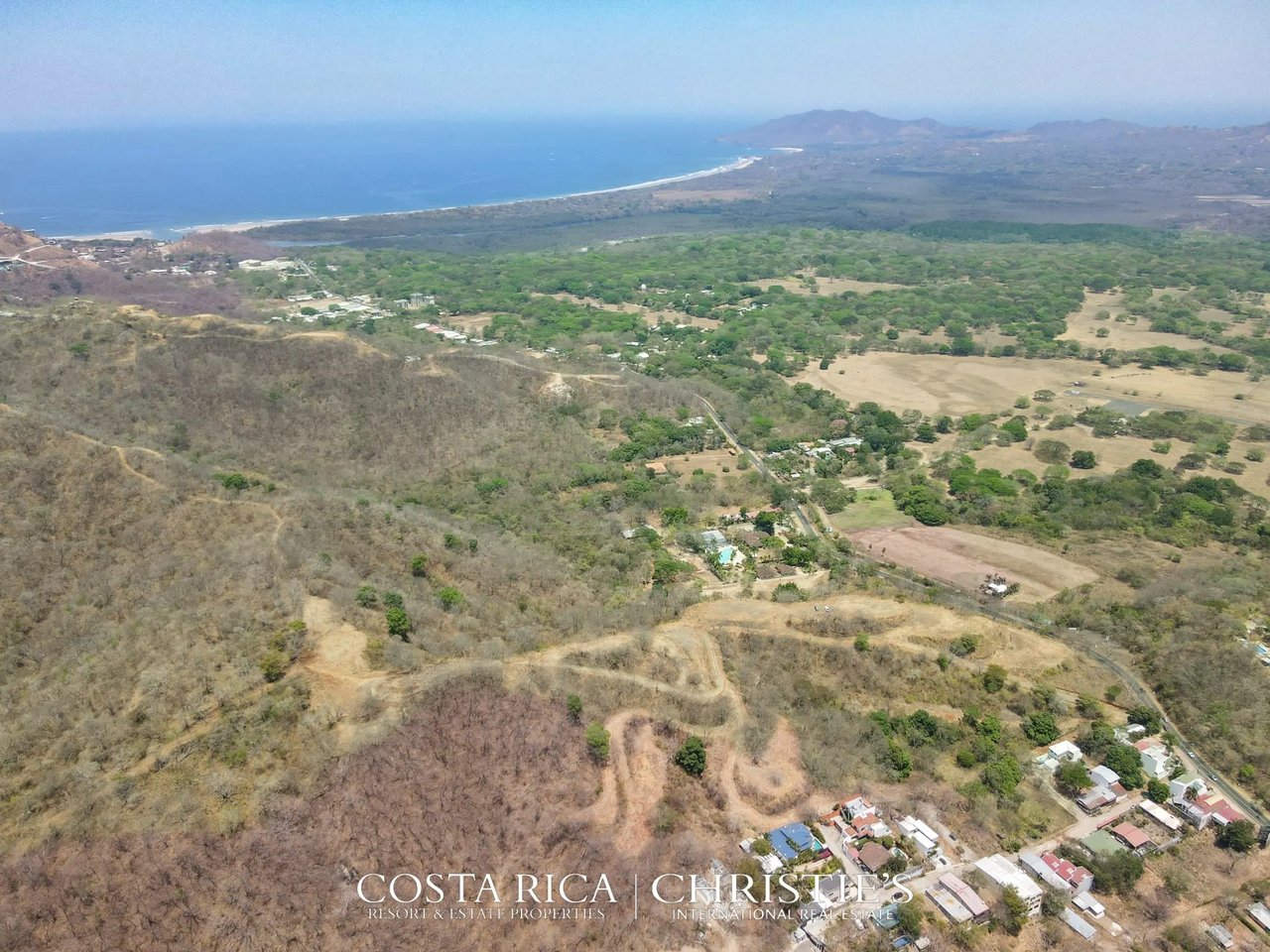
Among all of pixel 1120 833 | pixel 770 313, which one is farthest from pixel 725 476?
pixel 770 313

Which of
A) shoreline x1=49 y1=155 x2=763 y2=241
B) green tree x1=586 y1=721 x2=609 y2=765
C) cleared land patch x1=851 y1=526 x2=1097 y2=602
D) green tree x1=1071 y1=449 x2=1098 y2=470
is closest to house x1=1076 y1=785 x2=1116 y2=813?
cleared land patch x1=851 y1=526 x2=1097 y2=602

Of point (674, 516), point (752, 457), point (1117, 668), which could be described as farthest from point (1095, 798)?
point (752, 457)

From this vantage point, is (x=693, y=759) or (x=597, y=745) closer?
(x=597, y=745)

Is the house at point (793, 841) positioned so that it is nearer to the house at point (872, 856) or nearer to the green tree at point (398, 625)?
the house at point (872, 856)

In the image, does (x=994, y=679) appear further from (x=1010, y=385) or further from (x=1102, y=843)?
(x=1010, y=385)

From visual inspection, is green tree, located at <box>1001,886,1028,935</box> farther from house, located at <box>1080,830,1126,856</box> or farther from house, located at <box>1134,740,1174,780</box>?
house, located at <box>1134,740,1174,780</box>

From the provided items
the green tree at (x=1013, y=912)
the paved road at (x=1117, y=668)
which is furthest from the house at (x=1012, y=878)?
the paved road at (x=1117, y=668)

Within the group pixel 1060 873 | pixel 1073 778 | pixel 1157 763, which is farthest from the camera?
pixel 1157 763
